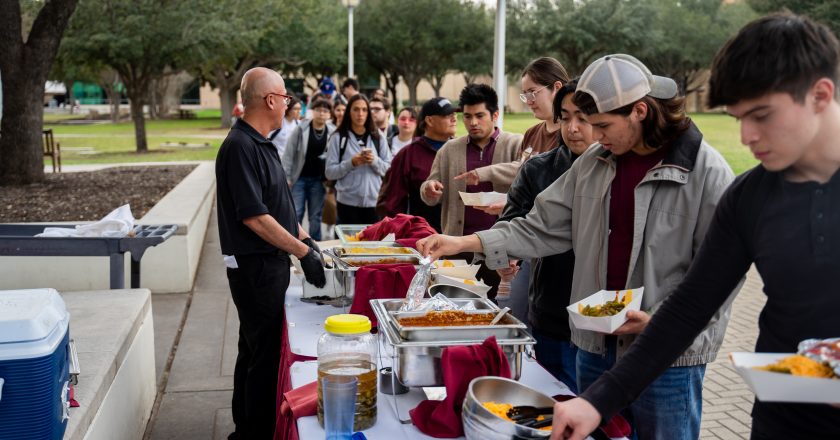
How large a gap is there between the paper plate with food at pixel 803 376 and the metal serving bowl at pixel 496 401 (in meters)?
0.59

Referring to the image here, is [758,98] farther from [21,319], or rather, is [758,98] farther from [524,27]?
[524,27]

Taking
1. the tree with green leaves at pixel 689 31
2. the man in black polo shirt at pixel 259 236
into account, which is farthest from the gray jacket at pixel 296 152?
the tree with green leaves at pixel 689 31

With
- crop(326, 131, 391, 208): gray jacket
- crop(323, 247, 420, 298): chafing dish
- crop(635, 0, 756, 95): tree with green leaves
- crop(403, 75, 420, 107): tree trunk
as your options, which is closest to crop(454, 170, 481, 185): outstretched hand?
crop(323, 247, 420, 298): chafing dish

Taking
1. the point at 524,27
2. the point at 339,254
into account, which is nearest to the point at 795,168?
the point at 339,254

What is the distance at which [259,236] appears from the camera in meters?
3.96

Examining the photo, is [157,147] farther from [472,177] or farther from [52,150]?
[472,177]

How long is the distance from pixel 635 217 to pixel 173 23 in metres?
22.2

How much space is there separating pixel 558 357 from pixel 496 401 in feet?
3.62

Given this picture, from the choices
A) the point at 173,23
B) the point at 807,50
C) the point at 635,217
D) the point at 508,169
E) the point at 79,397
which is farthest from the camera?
the point at 173,23

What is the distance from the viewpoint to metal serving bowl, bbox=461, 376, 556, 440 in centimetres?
195

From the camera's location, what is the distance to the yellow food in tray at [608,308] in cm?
245

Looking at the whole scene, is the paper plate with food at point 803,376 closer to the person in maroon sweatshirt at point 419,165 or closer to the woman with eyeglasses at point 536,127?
the woman with eyeglasses at point 536,127

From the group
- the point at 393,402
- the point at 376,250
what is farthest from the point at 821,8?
the point at 393,402

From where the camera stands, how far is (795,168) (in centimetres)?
175
